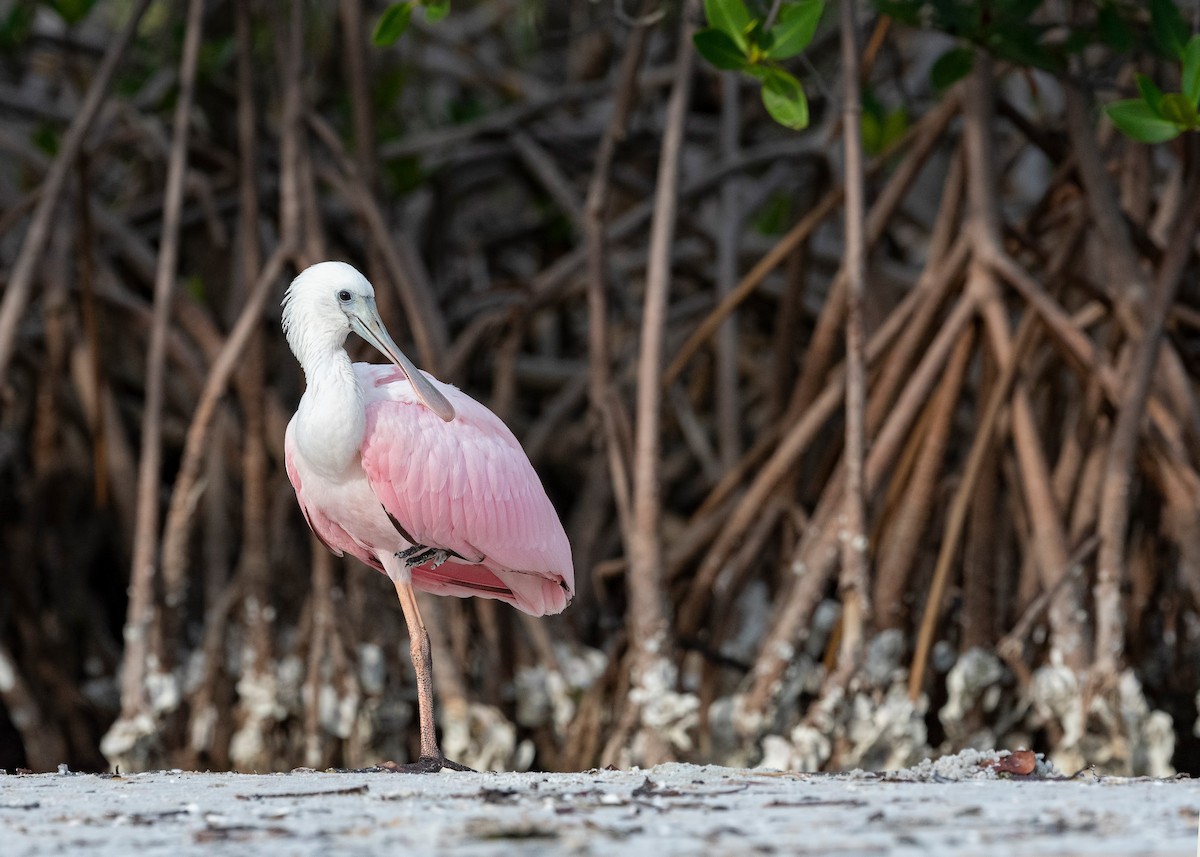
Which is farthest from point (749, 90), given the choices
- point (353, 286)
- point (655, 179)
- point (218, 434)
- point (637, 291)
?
point (353, 286)

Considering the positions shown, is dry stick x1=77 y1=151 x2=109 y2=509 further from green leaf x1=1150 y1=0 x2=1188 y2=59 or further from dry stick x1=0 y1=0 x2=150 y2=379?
green leaf x1=1150 y1=0 x2=1188 y2=59

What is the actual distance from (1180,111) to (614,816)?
2160 millimetres

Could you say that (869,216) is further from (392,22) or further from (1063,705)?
(392,22)

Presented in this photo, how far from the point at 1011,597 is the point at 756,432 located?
73.6 inches

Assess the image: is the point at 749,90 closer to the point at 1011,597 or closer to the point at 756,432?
the point at 756,432

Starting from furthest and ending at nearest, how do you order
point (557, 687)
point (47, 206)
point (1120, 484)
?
point (557, 687) < point (47, 206) < point (1120, 484)

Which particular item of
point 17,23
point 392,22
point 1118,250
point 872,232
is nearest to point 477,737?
point 872,232

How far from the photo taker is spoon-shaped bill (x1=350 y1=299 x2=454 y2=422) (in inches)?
144

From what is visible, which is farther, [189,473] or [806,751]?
[189,473]

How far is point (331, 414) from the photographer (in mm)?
3586

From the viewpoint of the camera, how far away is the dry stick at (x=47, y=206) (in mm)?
5367

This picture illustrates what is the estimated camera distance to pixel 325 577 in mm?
5449

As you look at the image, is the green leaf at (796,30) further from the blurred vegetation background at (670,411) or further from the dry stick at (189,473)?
the dry stick at (189,473)

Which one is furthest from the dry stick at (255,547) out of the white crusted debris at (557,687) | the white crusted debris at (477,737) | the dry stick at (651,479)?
the dry stick at (651,479)
